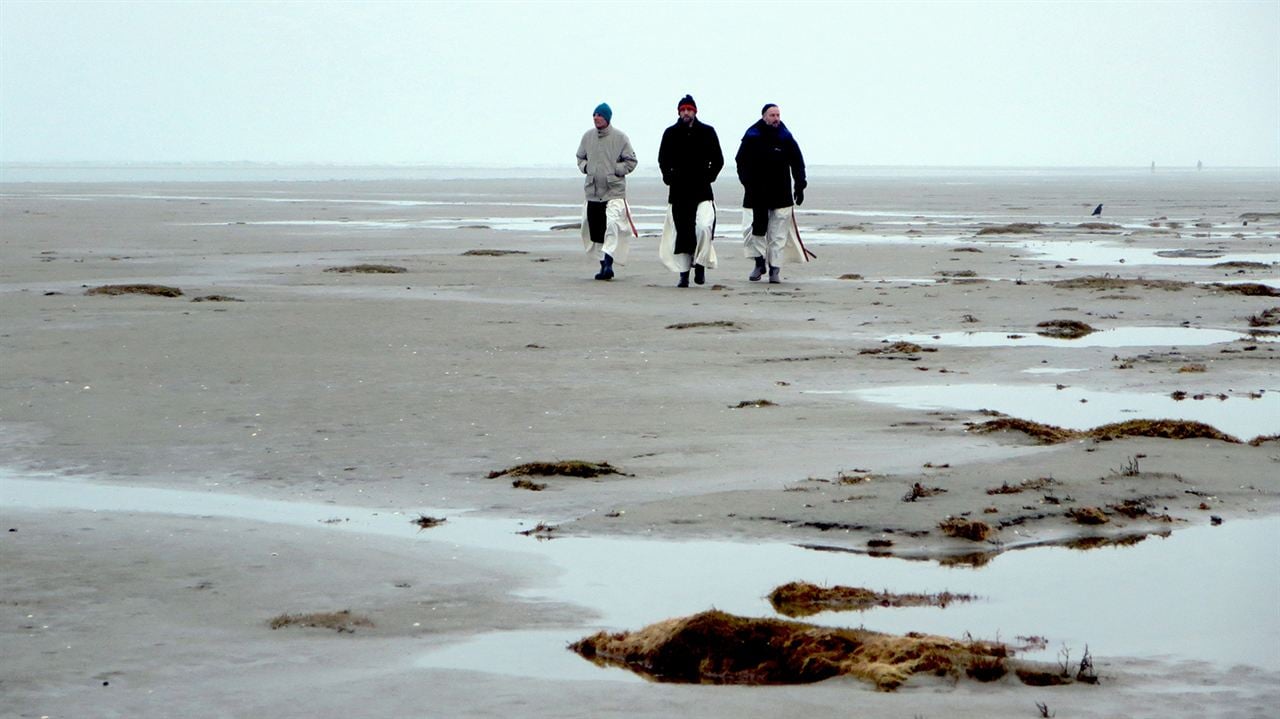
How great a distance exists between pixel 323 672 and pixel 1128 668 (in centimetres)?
214

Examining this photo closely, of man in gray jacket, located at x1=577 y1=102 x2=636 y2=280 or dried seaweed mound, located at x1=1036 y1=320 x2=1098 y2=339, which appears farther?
man in gray jacket, located at x1=577 y1=102 x2=636 y2=280

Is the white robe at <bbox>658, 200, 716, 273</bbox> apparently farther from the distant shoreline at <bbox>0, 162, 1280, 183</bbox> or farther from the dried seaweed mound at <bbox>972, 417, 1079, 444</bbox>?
the distant shoreline at <bbox>0, 162, 1280, 183</bbox>

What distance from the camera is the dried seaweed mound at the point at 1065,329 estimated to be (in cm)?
1337

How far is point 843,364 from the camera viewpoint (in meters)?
11.5

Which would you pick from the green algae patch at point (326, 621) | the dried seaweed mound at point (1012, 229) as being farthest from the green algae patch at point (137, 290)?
the dried seaweed mound at point (1012, 229)

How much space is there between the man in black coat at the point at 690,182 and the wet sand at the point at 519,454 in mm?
542

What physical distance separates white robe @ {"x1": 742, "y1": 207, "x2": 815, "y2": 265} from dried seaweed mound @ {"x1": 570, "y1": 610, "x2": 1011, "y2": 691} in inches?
538

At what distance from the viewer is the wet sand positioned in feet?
15.0

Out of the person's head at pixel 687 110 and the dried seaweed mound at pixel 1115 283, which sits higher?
the person's head at pixel 687 110

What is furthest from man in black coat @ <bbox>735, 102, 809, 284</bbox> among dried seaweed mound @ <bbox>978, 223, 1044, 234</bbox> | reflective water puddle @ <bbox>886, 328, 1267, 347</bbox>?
dried seaweed mound @ <bbox>978, 223, 1044, 234</bbox>

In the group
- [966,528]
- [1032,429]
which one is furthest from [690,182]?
[966,528]

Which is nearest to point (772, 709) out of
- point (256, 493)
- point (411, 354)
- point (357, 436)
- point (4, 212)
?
point (256, 493)

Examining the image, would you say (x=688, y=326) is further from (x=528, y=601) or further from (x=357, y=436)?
(x=528, y=601)

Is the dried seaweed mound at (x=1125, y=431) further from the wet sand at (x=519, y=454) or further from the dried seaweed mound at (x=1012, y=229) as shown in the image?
the dried seaweed mound at (x=1012, y=229)
